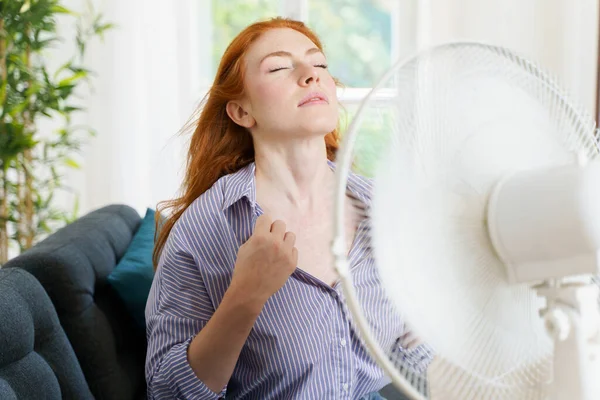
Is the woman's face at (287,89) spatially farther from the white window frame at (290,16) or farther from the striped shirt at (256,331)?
the white window frame at (290,16)

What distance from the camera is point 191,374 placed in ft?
4.11

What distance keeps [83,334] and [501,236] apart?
3.74 ft

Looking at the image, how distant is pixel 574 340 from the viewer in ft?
2.45

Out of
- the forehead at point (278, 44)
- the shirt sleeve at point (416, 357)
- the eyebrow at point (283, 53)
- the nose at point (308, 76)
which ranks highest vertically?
the forehead at point (278, 44)

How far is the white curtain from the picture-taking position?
163 inches

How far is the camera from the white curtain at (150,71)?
415 centimetres

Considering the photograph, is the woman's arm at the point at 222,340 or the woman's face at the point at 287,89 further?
the woman's face at the point at 287,89

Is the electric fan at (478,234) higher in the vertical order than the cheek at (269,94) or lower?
lower

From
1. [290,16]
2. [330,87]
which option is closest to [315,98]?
[330,87]

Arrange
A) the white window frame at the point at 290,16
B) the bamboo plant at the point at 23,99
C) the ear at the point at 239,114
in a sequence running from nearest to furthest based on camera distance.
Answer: the ear at the point at 239,114 < the bamboo plant at the point at 23,99 < the white window frame at the point at 290,16

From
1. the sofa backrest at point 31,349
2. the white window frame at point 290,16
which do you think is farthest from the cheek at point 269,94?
the white window frame at point 290,16

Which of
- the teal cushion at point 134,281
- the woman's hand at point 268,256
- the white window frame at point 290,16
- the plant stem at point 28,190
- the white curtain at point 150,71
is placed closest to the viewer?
the woman's hand at point 268,256

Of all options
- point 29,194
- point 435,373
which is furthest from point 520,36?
point 435,373

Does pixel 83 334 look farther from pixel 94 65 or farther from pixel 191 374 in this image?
pixel 94 65
